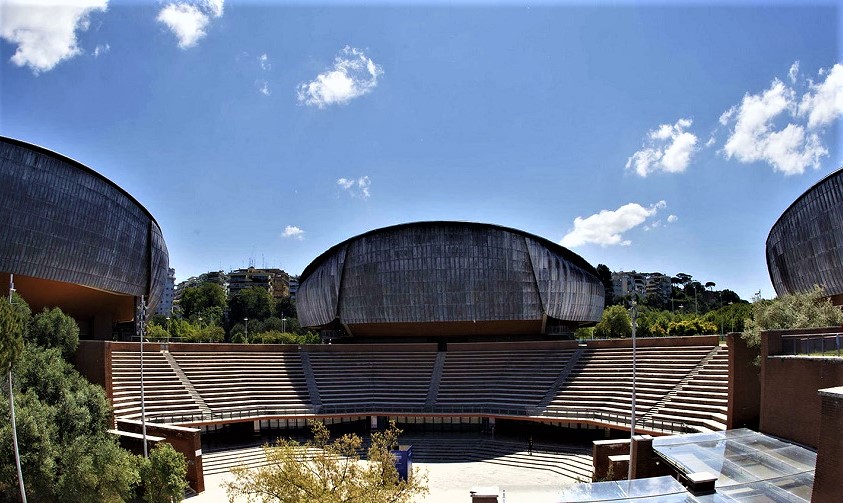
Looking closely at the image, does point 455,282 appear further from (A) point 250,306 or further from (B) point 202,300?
(B) point 202,300

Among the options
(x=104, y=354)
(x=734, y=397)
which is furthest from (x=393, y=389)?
(x=734, y=397)

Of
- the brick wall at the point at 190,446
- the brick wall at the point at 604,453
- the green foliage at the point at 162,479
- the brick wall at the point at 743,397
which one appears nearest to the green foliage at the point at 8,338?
the green foliage at the point at 162,479

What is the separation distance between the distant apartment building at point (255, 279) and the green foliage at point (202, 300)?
34899 millimetres

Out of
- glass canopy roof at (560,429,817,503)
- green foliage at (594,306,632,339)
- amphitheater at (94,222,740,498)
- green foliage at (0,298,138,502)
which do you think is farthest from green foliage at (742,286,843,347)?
green foliage at (594,306,632,339)

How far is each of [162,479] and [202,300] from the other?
109 m

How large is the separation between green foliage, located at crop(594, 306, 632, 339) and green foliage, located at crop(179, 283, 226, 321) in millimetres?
82303

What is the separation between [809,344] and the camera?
20.0 m

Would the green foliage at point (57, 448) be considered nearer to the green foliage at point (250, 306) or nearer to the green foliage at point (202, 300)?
the green foliage at point (250, 306)

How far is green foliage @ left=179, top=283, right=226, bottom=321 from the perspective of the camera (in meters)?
124

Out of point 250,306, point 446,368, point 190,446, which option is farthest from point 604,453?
point 250,306

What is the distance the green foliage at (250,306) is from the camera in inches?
4786

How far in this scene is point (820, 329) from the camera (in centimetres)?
2158

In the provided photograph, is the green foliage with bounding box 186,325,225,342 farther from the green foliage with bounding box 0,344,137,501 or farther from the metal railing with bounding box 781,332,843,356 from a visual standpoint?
the metal railing with bounding box 781,332,843,356

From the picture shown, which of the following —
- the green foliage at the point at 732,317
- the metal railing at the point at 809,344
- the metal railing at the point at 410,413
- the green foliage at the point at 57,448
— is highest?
the metal railing at the point at 809,344
